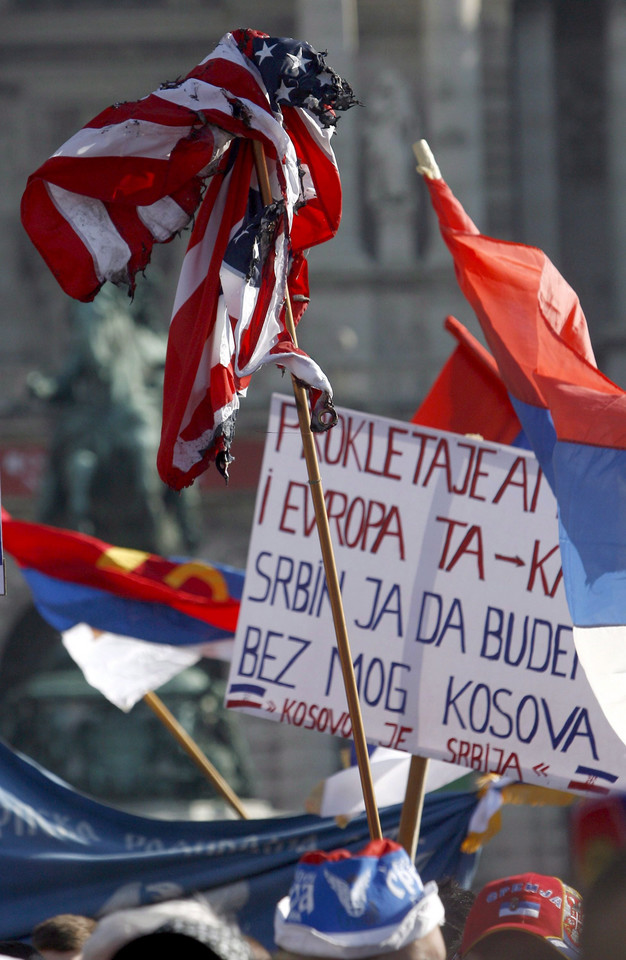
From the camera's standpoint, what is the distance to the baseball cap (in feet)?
10.3

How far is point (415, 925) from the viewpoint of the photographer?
2566 mm

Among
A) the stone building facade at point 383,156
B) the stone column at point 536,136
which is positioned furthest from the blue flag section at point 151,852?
the stone column at point 536,136

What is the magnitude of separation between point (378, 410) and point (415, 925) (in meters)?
15.9

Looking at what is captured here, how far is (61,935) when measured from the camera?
147 inches

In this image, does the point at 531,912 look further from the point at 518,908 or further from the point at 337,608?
the point at 337,608

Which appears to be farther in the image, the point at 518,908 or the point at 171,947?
the point at 518,908

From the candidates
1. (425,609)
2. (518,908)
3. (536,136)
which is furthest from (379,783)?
(536,136)

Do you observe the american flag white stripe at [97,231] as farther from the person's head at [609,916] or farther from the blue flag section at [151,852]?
the person's head at [609,916]

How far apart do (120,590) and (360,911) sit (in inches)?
159

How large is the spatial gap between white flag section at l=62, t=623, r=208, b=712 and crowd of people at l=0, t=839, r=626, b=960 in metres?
2.99

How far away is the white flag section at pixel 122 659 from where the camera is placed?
6.12 m

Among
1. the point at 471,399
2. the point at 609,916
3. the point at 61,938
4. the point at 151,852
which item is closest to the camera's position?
the point at 609,916

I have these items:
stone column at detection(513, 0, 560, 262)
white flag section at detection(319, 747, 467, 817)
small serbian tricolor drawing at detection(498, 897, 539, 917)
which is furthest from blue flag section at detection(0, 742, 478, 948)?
stone column at detection(513, 0, 560, 262)

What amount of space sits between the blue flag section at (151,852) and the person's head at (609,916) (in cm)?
312
